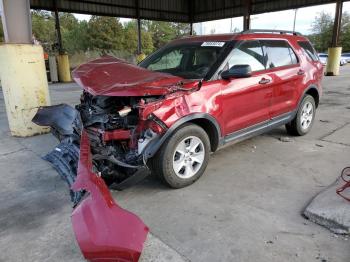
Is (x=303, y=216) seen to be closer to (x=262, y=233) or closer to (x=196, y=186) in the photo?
(x=262, y=233)

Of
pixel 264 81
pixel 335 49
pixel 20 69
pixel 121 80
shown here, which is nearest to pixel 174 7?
pixel 335 49

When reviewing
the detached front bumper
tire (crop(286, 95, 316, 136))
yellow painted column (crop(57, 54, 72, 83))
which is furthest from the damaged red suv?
yellow painted column (crop(57, 54, 72, 83))

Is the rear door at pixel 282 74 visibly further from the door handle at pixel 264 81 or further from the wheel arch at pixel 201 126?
the wheel arch at pixel 201 126

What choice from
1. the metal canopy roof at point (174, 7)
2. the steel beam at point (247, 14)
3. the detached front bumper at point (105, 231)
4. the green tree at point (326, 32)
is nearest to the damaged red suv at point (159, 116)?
the detached front bumper at point (105, 231)

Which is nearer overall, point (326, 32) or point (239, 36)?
point (239, 36)

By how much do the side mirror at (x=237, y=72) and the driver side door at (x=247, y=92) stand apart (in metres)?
0.08

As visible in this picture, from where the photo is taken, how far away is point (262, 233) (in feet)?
9.70

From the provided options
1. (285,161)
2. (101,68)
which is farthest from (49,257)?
(285,161)

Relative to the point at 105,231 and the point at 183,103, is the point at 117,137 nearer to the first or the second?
the point at 183,103

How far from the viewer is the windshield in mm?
4300

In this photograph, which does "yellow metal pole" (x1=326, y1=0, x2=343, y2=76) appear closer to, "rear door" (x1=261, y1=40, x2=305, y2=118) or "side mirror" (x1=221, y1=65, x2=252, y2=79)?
"rear door" (x1=261, y1=40, x2=305, y2=118)

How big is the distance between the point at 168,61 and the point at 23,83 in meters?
2.90

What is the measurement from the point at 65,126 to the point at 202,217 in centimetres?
239

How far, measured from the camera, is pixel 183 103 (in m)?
3.65
